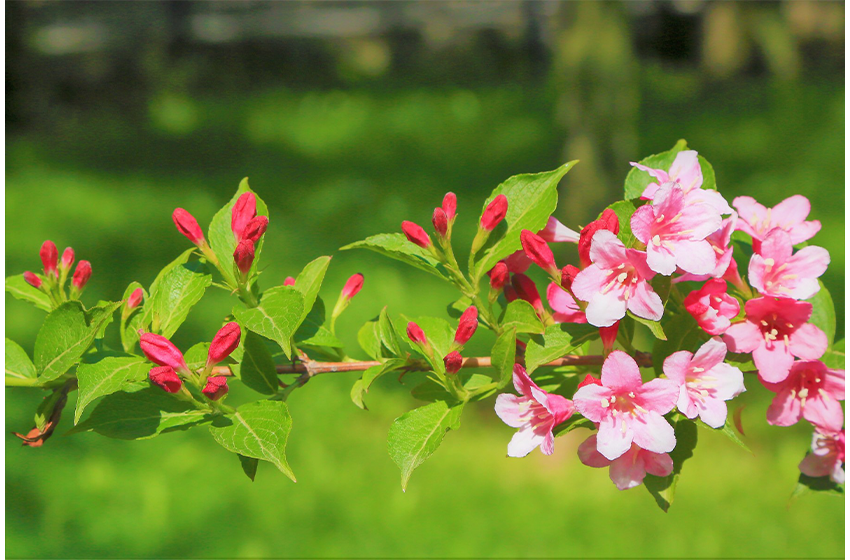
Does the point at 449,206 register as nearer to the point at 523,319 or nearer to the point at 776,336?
the point at 523,319

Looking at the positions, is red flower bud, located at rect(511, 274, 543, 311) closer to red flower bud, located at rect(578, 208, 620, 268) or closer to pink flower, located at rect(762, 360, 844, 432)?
red flower bud, located at rect(578, 208, 620, 268)

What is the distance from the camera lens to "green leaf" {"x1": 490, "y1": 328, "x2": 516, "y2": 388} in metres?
1.15

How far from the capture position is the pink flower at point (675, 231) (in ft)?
3.51

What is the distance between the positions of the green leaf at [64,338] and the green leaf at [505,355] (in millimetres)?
547

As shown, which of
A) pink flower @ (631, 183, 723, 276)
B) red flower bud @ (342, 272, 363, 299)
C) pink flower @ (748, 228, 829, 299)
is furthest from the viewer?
red flower bud @ (342, 272, 363, 299)

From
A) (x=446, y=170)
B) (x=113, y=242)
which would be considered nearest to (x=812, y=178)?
(x=446, y=170)

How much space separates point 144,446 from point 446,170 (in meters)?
4.90

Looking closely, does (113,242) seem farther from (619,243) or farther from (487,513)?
(619,243)

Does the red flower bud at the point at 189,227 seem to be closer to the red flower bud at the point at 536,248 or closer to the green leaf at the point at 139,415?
the green leaf at the point at 139,415

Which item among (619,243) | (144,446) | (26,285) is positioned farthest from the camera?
(144,446)

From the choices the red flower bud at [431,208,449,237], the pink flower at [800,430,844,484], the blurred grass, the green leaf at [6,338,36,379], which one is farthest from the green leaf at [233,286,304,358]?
the blurred grass

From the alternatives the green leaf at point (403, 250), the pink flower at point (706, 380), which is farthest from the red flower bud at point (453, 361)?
the pink flower at point (706, 380)

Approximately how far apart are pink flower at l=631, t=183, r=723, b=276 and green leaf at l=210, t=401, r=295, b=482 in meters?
0.54

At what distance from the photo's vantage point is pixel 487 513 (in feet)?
14.2
